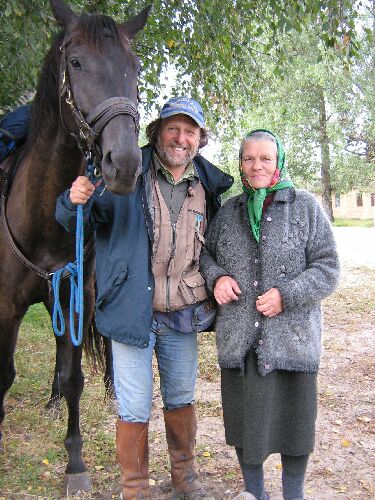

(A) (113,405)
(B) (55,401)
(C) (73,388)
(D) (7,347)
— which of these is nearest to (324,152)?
(A) (113,405)

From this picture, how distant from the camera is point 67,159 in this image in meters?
2.64

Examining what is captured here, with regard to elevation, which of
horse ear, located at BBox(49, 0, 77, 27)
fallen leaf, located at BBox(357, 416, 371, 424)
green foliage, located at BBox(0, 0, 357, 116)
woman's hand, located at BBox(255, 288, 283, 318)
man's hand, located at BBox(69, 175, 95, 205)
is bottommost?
fallen leaf, located at BBox(357, 416, 371, 424)

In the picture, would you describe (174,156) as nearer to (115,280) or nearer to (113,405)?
(115,280)

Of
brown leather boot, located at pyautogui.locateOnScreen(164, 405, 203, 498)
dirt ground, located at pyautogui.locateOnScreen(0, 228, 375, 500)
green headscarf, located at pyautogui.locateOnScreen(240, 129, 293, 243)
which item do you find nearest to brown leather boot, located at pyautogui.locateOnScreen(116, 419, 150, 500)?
brown leather boot, located at pyautogui.locateOnScreen(164, 405, 203, 498)

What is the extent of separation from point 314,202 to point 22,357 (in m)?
3.94

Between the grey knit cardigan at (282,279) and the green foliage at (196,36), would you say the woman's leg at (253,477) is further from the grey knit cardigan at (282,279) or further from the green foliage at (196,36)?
the green foliage at (196,36)

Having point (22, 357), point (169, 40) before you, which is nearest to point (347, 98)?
point (169, 40)

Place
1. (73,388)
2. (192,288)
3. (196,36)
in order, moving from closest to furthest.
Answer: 1. (192,288)
2. (73,388)
3. (196,36)

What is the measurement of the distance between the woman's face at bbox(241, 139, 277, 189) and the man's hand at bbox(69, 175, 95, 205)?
2.33 ft

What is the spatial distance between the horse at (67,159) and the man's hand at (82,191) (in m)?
0.08

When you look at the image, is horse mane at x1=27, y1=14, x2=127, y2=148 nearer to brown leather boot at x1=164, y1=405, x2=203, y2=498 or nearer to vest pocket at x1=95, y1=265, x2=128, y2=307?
vest pocket at x1=95, y1=265, x2=128, y2=307

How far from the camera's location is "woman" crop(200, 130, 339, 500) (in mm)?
2270

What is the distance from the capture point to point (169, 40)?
5.34 metres

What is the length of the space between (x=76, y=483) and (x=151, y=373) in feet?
3.34
